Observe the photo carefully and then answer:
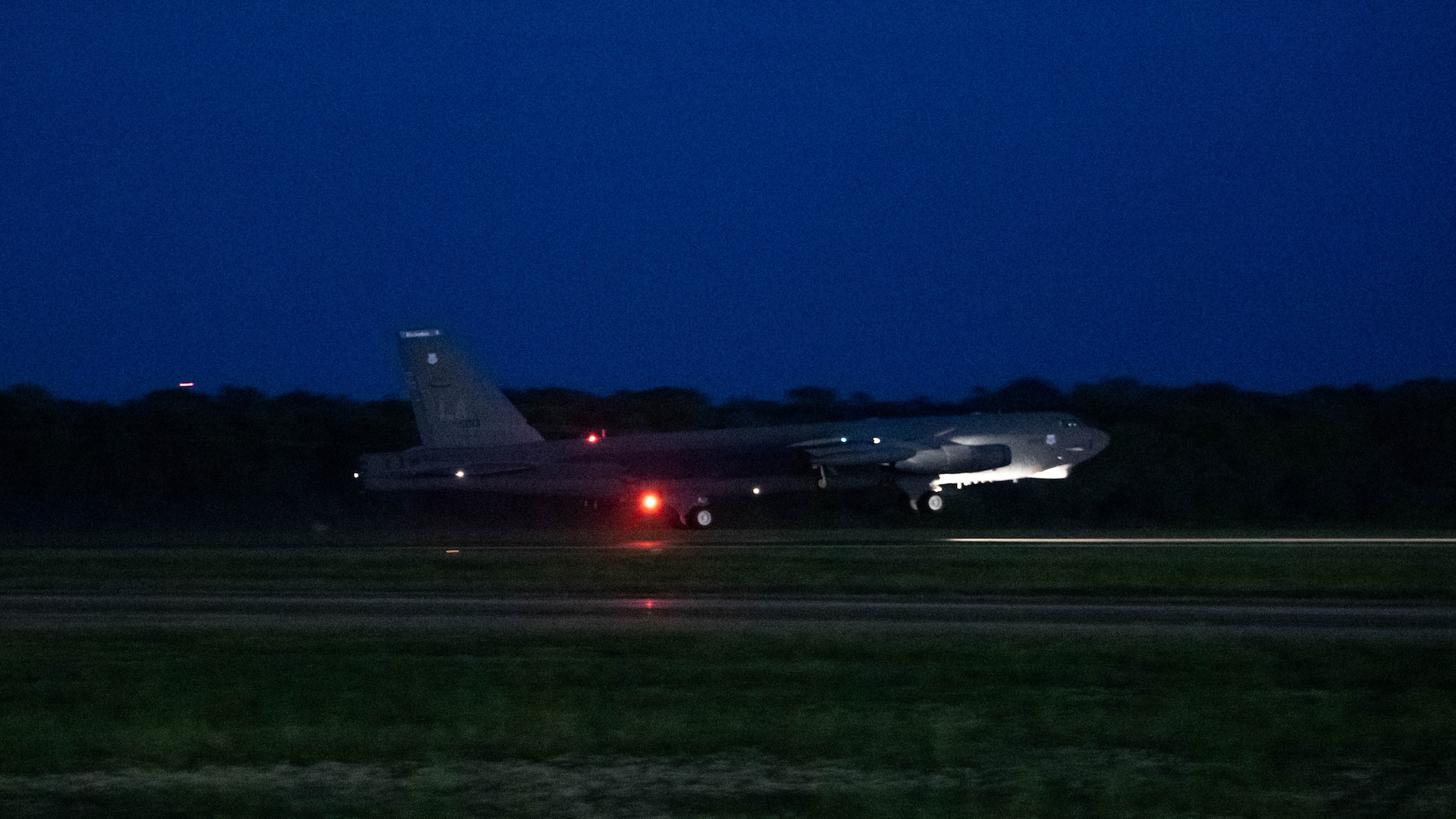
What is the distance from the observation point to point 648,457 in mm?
44469

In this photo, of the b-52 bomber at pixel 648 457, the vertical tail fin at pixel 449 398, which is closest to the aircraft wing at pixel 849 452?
the b-52 bomber at pixel 648 457

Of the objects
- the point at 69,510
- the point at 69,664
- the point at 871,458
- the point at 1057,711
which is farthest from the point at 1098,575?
the point at 69,510

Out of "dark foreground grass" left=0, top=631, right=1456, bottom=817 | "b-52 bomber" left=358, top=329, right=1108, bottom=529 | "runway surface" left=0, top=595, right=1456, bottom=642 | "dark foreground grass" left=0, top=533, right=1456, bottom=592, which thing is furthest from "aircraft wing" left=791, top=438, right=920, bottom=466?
"dark foreground grass" left=0, top=631, right=1456, bottom=817

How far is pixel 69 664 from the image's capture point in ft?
50.1

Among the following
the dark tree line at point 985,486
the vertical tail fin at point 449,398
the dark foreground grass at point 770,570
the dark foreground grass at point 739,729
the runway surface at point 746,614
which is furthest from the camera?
the dark tree line at point 985,486

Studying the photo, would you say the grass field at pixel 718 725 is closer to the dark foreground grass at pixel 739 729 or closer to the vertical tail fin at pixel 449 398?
the dark foreground grass at pixel 739 729

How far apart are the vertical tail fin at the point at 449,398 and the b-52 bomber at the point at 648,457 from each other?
22 mm

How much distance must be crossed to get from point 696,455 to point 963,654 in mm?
29257

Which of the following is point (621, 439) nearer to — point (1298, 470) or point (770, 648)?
point (1298, 470)

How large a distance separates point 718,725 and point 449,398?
113 ft

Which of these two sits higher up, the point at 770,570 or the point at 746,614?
the point at 770,570

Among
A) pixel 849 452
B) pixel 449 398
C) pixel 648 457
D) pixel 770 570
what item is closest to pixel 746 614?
pixel 770 570

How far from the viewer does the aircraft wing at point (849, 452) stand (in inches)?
1772

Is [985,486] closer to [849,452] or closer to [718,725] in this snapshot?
[849,452]
